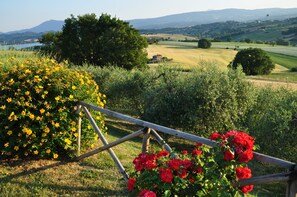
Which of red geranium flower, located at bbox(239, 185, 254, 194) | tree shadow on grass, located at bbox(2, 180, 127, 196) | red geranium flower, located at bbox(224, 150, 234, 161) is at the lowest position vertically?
tree shadow on grass, located at bbox(2, 180, 127, 196)

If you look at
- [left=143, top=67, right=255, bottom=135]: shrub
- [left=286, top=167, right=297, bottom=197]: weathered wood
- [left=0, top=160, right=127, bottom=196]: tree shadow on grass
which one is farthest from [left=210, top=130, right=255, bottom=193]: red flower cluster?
[left=143, top=67, right=255, bottom=135]: shrub

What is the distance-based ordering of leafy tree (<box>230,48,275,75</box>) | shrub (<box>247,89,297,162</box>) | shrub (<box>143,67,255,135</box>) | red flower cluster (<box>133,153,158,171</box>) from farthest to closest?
leafy tree (<box>230,48,275,75</box>) → shrub (<box>143,67,255,135</box>) → shrub (<box>247,89,297,162</box>) → red flower cluster (<box>133,153,158,171</box>)

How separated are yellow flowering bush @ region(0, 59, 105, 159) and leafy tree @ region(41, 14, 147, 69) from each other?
30.5 m

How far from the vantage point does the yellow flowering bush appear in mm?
6508

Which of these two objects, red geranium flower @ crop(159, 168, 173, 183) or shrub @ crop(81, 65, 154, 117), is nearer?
red geranium flower @ crop(159, 168, 173, 183)

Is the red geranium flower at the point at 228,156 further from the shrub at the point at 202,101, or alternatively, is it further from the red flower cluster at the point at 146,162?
the shrub at the point at 202,101

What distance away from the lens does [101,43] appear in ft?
130

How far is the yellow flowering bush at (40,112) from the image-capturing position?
651 centimetres

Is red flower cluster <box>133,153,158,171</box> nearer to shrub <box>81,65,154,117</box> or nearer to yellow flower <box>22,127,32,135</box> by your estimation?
yellow flower <box>22,127,32,135</box>

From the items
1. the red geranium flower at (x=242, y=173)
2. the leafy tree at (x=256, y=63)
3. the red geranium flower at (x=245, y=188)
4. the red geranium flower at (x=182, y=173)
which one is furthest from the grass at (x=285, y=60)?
the red geranium flower at (x=182, y=173)

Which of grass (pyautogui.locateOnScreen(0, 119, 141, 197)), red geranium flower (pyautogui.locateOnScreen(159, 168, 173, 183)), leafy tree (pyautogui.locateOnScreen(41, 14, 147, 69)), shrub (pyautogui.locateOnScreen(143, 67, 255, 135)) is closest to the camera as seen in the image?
red geranium flower (pyautogui.locateOnScreen(159, 168, 173, 183))

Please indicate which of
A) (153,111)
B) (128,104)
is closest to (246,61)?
(128,104)

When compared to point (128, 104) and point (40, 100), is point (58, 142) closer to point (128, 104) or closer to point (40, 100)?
point (40, 100)

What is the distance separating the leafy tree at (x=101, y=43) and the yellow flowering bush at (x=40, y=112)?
3048 centimetres
